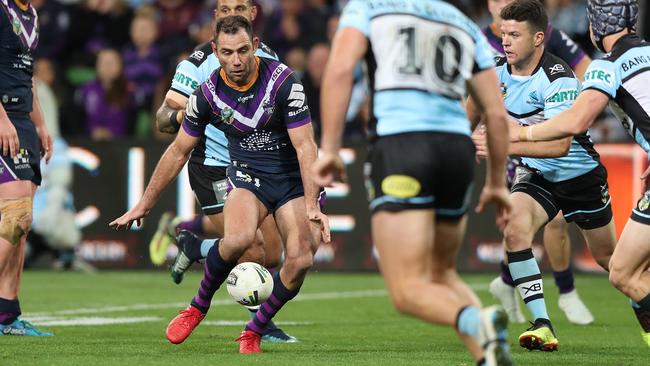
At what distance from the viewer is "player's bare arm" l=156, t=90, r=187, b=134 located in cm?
899

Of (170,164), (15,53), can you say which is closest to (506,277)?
(170,164)

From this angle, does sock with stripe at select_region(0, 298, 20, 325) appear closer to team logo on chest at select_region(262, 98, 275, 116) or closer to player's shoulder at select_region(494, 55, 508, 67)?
team logo on chest at select_region(262, 98, 275, 116)

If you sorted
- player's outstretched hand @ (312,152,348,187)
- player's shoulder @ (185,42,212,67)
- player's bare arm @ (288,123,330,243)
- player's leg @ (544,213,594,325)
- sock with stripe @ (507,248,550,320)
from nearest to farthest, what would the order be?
player's outstretched hand @ (312,152,348,187)
player's bare arm @ (288,123,330,243)
sock with stripe @ (507,248,550,320)
player's shoulder @ (185,42,212,67)
player's leg @ (544,213,594,325)

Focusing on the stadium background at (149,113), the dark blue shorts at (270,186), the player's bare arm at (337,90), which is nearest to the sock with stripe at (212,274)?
the dark blue shorts at (270,186)

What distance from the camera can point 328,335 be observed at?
30.6 ft

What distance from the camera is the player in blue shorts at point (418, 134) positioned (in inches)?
229

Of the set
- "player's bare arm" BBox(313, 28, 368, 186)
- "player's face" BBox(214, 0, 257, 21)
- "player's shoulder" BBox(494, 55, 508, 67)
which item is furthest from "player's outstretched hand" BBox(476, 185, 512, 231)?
"player's face" BBox(214, 0, 257, 21)

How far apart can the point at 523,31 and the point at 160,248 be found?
5.98 m

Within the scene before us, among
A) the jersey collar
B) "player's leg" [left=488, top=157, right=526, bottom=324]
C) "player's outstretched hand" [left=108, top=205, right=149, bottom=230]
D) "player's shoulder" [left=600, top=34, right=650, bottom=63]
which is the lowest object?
"player's leg" [left=488, top=157, right=526, bottom=324]

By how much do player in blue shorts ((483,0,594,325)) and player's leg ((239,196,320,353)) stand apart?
274cm

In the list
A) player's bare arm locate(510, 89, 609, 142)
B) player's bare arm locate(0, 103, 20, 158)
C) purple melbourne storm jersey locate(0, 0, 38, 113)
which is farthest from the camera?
purple melbourne storm jersey locate(0, 0, 38, 113)

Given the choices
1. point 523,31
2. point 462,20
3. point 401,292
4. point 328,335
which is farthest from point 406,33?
point 328,335

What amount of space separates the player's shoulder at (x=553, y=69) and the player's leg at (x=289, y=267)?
2136 millimetres

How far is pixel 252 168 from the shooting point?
837cm
